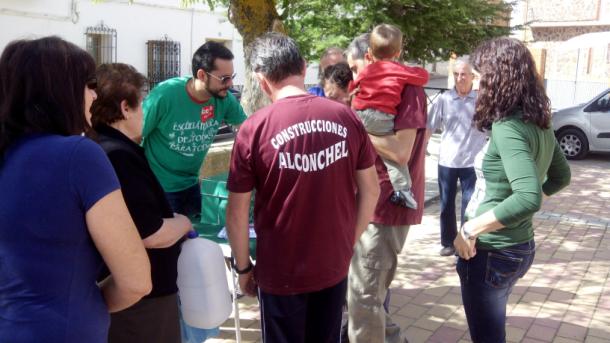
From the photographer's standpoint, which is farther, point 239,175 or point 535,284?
point 535,284

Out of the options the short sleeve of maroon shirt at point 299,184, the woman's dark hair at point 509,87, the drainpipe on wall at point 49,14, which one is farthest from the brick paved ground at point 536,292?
the drainpipe on wall at point 49,14

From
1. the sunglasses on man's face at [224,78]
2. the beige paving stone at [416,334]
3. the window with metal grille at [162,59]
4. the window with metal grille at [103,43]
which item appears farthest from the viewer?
the window with metal grille at [162,59]

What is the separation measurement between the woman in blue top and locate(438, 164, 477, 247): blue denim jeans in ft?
14.2

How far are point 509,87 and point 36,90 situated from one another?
177 cm

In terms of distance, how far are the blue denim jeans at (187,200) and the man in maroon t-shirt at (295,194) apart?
1200 mm

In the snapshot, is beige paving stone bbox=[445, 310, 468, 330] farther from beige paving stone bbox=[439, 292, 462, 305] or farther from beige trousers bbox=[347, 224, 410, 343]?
beige trousers bbox=[347, 224, 410, 343]

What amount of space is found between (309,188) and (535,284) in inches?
137

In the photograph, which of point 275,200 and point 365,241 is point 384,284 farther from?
point 275,200

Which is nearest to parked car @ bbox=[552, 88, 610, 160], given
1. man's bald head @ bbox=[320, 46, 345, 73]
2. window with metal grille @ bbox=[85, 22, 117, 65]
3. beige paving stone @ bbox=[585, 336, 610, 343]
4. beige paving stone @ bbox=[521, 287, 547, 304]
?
beige paving stone @ bbox=[521, 287, 547, 304]

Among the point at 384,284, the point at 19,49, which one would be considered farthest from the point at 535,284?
the point at 19,49

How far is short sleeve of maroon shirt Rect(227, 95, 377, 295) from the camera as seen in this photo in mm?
2176

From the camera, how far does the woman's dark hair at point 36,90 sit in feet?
5.30

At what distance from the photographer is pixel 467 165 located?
217 inches

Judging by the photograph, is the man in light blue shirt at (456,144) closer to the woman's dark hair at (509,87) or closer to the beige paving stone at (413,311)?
the beige paving stone at (413,311)
